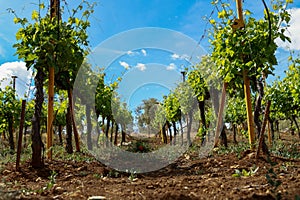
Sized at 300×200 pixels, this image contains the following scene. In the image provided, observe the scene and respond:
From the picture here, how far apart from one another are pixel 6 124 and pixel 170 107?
10974 millimetres

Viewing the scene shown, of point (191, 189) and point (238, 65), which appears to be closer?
point (191, 189)

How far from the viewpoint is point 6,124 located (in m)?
17.4

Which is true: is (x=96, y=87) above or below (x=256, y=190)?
above

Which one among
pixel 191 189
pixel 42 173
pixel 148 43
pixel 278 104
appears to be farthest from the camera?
pixel 278 104

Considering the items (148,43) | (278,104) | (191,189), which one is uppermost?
(148,43)

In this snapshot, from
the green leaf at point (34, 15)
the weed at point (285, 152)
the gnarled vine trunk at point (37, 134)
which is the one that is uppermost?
the green leaf at point (34, 15)

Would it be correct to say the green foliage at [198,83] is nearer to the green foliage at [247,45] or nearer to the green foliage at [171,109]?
the green foliage at [247,45]

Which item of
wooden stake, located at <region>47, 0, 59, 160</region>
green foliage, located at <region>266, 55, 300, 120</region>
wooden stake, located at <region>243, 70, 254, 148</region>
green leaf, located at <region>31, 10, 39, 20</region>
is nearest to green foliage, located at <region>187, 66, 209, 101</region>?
green foliage, located at <region>266, 55, 300, 120</region>

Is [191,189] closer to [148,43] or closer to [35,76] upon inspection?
[35,76]

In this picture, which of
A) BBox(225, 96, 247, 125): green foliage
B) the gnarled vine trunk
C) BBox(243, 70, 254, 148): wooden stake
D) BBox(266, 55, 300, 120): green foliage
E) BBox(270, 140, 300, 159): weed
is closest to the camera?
the gnarled vine trunk

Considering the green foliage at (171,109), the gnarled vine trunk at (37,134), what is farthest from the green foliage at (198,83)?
the green foliage at (171,109)

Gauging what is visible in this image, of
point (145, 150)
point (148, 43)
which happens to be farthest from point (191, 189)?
point (145, 150)

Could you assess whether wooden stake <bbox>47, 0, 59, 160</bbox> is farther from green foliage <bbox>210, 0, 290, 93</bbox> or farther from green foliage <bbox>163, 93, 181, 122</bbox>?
green foliage <bbox>163, 93, 181, 122</bbox>

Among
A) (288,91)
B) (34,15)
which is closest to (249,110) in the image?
(34,15)
